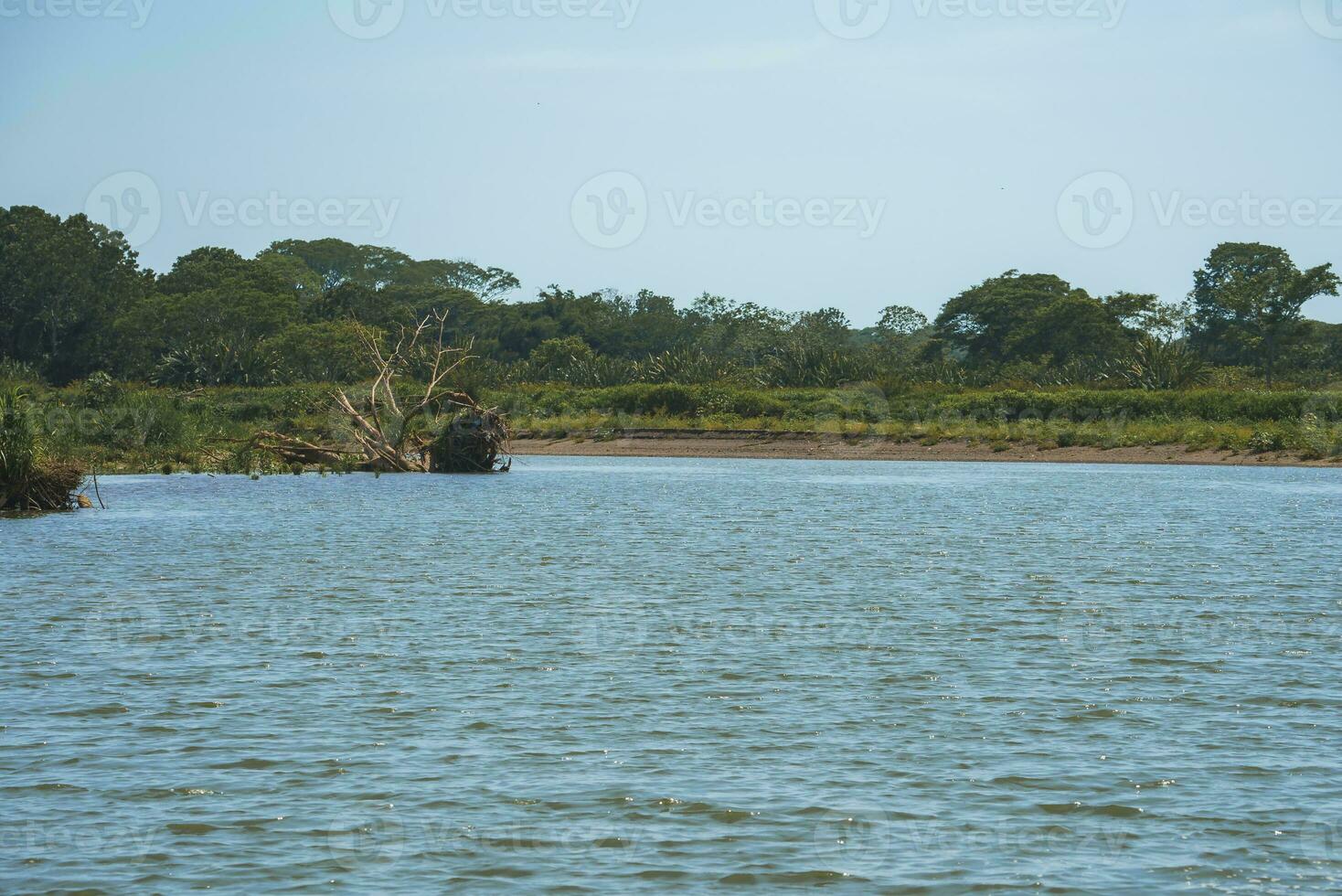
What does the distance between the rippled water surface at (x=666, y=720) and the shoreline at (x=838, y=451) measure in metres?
39.9

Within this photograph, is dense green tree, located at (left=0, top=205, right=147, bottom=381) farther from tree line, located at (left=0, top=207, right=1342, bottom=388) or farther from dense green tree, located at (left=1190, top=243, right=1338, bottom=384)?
dense green tree, located at (left=1190, top=243, right=1338, bottom=384)

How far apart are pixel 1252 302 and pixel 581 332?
5552 cm

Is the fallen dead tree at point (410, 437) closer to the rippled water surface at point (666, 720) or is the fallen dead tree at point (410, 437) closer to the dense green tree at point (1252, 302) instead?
the rippled water surface at point (666, 720)

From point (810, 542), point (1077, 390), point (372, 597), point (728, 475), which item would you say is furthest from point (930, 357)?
point (372, 597)

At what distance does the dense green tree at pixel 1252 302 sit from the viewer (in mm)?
96375

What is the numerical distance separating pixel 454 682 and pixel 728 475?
48.8 metres

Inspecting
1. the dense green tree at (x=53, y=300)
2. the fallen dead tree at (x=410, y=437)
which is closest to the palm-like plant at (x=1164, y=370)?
the fallen dead tree at (x=410, y=437)

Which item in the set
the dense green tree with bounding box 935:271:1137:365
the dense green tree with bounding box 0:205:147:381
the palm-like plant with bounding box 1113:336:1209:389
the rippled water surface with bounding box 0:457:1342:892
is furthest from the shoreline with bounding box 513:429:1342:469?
the dense green tree with bounding box 0:205:147:381

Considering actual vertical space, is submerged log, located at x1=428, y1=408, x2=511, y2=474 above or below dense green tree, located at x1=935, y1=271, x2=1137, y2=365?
below

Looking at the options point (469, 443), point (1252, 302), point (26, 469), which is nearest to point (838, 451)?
point (469, 443)

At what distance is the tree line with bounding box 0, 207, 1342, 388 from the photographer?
304 ft

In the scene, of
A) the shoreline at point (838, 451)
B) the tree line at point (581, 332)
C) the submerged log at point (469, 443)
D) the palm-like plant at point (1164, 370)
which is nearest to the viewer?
the submerged log at point (469, 443)

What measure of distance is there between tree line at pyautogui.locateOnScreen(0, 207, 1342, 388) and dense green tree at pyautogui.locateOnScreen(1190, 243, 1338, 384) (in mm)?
138

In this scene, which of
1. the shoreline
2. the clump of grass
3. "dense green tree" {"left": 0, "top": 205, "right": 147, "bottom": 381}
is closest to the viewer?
the clump of grass
